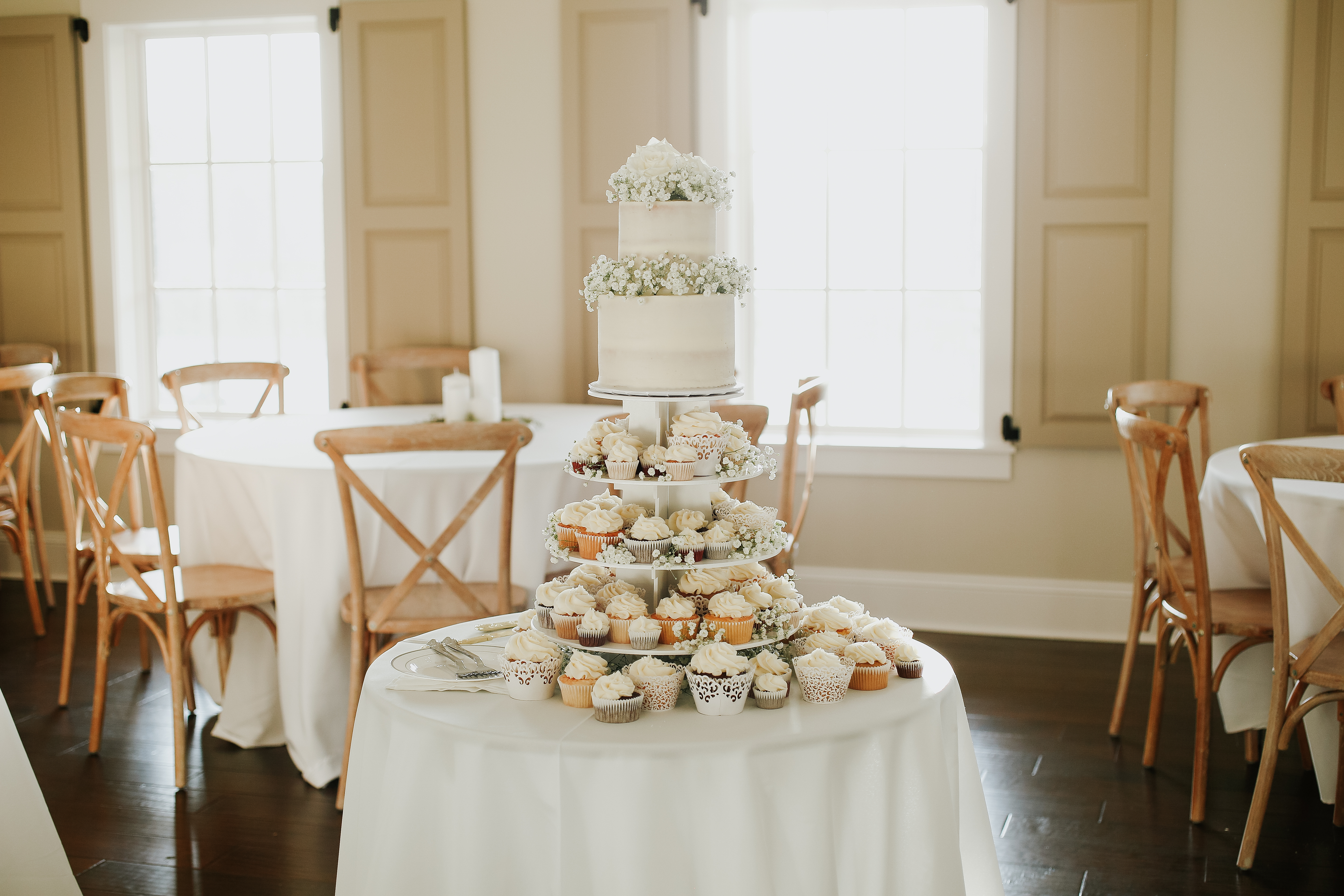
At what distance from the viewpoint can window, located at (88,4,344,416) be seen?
193 inches

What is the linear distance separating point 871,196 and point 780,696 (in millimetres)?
3143

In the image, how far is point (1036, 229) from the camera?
420cm

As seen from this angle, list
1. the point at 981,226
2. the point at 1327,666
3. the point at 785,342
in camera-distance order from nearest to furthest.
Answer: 1. the point at 1327,666
2. the point at 981,226
3. the point at 785,342

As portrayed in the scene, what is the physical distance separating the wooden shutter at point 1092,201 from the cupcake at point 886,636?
261cm

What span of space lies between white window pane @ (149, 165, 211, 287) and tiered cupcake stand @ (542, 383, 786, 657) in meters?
3.73

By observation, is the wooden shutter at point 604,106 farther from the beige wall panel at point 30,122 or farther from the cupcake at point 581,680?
the cupcake at point 581,680

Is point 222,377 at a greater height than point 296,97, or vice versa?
point 296,97

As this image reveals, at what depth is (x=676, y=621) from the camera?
5.65 feet

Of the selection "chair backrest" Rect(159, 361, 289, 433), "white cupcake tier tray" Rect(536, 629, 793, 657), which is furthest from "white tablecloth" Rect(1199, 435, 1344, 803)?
"chair backrest" Rect(159, 361, 289, 433)

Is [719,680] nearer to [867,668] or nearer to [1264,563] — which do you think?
[867,668]

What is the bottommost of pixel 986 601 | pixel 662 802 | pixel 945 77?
pixel 986 601

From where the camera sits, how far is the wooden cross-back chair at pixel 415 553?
271 cm

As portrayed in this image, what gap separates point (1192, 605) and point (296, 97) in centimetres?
379

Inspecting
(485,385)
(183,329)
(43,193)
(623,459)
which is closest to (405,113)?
(183,329)
